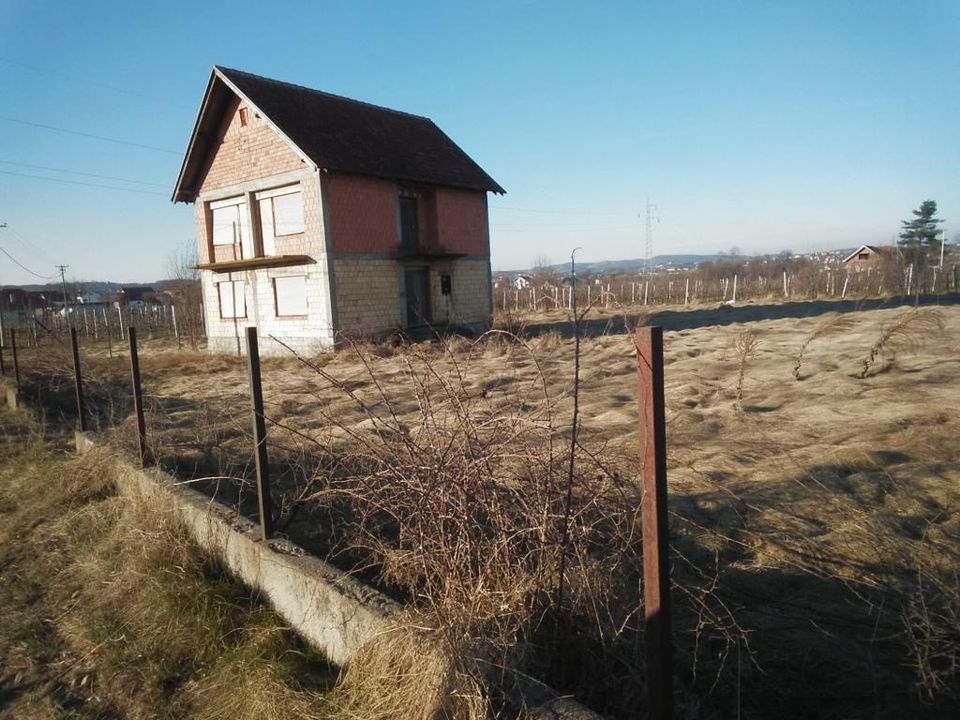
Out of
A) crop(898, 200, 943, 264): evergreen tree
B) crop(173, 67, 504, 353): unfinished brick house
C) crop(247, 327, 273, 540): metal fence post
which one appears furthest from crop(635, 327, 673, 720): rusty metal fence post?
crop(898, 200, 943, 264): evergreen tree

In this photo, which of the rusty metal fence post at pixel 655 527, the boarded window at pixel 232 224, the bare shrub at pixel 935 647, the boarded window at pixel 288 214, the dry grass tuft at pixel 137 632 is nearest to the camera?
the rusty metal fence post at pixel 655 527

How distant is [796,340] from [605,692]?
1427 cm

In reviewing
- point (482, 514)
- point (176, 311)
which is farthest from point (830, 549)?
point (176, 311)

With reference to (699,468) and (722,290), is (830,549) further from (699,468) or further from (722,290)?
(722,290)

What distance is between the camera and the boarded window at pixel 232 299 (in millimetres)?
20453

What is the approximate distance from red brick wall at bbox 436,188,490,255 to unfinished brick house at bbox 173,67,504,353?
0.15ft

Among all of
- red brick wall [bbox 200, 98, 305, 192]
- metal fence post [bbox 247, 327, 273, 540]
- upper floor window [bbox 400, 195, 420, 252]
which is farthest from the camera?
upper floor window [bbox 400, 195, 420, 252]

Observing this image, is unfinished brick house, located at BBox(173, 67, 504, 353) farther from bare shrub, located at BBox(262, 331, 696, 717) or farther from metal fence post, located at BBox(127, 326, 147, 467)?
bare shrub, located at BBox(262, 331, 696, 717)

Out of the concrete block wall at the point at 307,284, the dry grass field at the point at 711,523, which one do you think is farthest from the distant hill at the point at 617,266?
the concrete block wall at the point at 307,284

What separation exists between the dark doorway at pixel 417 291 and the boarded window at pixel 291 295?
10.8ft

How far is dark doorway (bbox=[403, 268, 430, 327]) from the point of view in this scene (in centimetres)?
2005

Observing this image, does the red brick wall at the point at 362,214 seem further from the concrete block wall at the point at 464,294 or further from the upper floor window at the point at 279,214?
the concrete block wall at the point at 464,294

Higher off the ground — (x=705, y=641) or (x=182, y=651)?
(x=705, y=641)

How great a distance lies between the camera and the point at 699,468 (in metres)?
5.20
